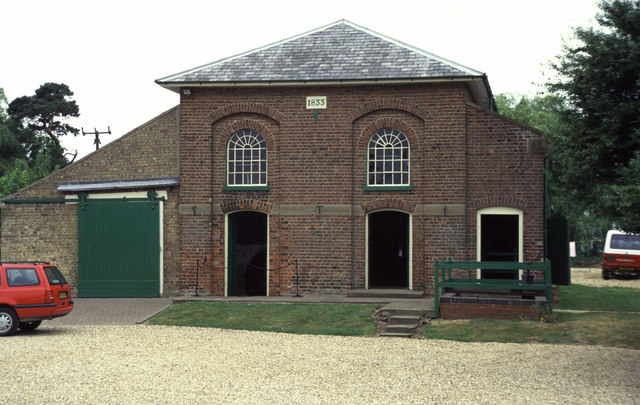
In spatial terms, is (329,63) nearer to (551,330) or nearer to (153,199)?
(153,199)

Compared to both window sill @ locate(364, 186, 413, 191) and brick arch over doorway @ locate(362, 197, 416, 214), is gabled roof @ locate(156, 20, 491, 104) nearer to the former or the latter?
window sill @ locate(364, 186, 413, 191)

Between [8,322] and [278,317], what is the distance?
17.9 ft

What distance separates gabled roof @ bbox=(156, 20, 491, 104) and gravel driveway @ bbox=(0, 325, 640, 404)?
7776mm

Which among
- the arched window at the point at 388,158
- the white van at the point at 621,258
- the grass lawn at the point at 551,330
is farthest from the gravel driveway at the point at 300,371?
the white van at the point at 621,258

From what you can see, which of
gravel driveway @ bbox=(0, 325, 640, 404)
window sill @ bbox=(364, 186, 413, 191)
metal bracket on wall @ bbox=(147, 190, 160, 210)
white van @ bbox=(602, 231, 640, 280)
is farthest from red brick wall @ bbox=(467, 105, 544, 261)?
white van @ bbox=(602, 231, 640, 280)

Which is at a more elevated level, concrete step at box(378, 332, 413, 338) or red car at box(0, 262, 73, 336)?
red car at box(0, 262, 73, 336)

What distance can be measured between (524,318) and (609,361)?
11.4 feet

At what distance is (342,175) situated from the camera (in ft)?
63.1

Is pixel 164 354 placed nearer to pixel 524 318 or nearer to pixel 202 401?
pixel 202 401

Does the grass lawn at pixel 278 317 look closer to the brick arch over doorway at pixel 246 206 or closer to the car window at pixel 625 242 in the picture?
the brick arch over doorway at pixel 246 206

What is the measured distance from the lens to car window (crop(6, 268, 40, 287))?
14.0 metres

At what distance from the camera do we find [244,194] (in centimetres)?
1975

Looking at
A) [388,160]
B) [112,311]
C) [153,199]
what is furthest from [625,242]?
[112,311]

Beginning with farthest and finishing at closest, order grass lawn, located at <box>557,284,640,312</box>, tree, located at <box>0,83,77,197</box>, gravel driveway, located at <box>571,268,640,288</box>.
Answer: tree, located at <box>0,83,77,197</box>
gravel driveway, located at <box>571,268,640,288</box>
grass lawn, located at <box>557,284,640,312</box>
